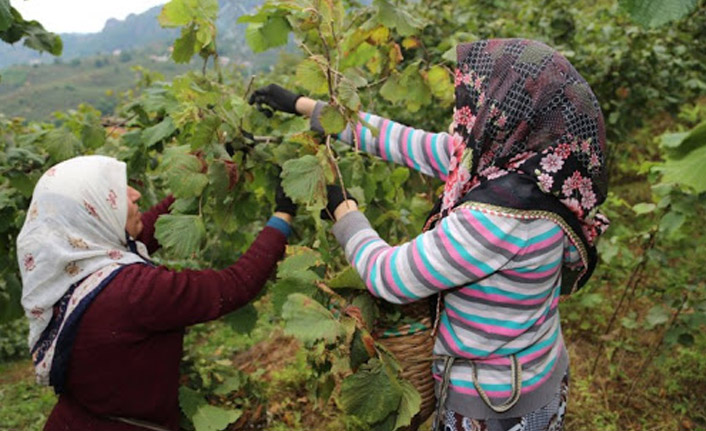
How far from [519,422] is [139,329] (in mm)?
1118

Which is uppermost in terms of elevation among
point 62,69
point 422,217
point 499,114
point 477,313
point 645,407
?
point 499,114

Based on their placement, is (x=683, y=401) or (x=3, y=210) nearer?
(x=3, y=210)

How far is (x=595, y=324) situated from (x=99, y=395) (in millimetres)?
3641

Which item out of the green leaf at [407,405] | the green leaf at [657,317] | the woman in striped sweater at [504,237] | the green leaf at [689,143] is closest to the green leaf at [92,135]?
the woman in striped sweater at [504,237]

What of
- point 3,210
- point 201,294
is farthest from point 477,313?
point 3,210

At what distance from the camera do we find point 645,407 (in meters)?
3.18

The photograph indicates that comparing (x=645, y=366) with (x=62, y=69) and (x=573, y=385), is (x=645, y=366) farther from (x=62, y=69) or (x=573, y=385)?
(x=62, y=69)

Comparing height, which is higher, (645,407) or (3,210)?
(3,210)

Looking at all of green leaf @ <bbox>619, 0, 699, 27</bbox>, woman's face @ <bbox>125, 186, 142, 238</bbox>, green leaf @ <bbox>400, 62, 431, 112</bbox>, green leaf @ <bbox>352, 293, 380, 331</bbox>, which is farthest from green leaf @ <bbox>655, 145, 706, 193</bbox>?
woman's face @ <bbox>125, 186, 142, 238</bbox>

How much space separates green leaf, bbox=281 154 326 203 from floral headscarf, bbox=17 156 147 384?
63 cm

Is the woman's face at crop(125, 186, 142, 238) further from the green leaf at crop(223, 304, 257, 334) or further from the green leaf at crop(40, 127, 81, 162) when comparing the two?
the green leaf at crop(223, 304, 257, 334)

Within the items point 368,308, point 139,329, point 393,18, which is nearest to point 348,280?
point 368,308

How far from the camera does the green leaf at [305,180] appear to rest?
1350mm

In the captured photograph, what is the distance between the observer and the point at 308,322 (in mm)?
1167
